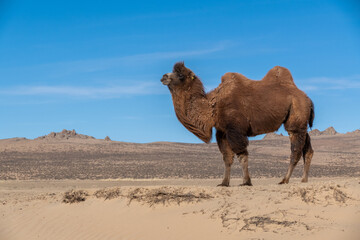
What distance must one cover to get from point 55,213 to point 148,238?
367 centimetres

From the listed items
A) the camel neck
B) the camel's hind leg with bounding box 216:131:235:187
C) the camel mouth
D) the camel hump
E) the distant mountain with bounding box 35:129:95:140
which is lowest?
the camel's hind leg with bounding box 216:131:235:187

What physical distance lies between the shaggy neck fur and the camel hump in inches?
71.8

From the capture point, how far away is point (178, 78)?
11.7 m

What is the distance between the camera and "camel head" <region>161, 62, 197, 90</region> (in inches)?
458

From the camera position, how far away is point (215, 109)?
1157cm

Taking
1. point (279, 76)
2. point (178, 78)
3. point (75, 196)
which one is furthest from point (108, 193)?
point (279, 76)

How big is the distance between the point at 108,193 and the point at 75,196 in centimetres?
103

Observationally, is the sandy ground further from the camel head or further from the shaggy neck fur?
the camel head

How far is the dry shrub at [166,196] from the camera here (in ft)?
32.9

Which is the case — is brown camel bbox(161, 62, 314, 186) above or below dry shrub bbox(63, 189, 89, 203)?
above

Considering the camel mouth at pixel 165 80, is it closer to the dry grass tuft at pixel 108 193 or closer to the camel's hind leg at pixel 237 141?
the camel's hind leg at pixel 237 141

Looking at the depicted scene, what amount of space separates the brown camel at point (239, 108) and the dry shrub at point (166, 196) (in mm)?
1588

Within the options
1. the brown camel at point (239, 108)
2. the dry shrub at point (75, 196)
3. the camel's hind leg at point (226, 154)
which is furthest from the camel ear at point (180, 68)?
the dry shrub at point (75, 196)

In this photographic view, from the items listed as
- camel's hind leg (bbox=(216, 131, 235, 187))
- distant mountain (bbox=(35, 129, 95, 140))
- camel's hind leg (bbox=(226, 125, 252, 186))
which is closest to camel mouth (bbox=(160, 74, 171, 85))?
camel's hind leg (bbox=(216, 131, 235, 187))
